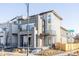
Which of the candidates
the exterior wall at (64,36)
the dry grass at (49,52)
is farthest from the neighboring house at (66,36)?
the dry grass at (49,52)

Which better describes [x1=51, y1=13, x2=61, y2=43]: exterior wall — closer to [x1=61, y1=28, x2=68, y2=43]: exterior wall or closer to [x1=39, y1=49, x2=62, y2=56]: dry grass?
[x1=61, y1=28, x2=68, y2=43]: exterior wall

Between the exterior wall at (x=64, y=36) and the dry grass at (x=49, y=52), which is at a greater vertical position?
the exterior wall at (x=64, y=36)

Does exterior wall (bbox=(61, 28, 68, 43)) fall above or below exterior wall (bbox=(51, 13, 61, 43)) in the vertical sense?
below

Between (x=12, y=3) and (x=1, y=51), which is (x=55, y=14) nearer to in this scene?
(x=12, y=3)

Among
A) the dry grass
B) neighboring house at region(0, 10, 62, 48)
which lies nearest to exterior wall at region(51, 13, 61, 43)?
neighboring house at region(0, 10, 62, 48)

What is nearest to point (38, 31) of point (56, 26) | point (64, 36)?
point (56, 26)

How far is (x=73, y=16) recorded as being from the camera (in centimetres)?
516

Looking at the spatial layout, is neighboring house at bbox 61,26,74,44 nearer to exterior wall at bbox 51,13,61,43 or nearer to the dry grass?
exterior wall at bbox 51,13,61,43

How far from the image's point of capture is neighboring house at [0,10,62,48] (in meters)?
5.14

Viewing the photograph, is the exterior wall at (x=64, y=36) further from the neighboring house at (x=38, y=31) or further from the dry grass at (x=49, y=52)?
the dry grass at (x=49, y=52)

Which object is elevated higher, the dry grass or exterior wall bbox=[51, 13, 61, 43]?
exterior wall bbox=[51, 13, 61, 43]

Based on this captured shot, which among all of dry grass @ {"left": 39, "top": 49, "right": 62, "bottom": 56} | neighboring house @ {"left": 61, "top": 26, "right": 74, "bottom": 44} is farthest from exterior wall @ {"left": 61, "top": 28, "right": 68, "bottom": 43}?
dry grass @ {"left": 39, "top": 49, "right": 62, "bottom": 56}

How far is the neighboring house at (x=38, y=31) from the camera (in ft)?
16.9

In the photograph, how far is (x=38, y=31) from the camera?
5.17 meters
